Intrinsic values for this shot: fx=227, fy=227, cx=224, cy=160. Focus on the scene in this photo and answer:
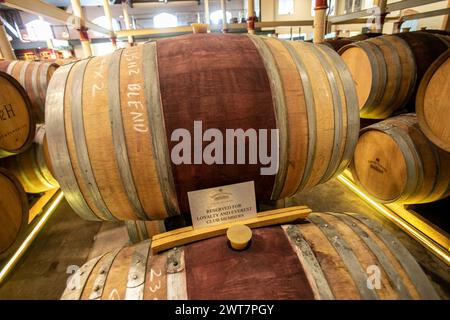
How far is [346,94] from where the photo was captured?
1411mm

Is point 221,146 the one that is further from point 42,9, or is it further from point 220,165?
point 42,9

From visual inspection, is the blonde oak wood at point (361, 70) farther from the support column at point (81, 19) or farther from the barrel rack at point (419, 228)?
the support column at point (81, 19)

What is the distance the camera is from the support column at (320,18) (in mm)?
3146

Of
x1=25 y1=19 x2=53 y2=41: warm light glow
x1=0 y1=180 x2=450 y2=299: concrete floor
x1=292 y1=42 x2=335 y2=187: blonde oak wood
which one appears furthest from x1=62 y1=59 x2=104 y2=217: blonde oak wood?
x1=25 y1=19 x2=53 y2=41: warm light glow

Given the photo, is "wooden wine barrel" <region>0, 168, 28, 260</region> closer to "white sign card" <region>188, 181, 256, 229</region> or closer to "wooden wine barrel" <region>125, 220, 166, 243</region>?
"wooden wine barrel" <region>125, 220, 166, 243</region>

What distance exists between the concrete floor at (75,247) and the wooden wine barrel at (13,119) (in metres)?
1.10

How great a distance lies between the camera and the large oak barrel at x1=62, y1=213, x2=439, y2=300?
95 centimetres

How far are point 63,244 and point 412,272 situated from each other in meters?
3.20

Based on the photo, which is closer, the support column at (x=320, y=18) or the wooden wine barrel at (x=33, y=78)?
the support column at (x=320, y=18)

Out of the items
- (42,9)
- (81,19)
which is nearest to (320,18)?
(42,9)

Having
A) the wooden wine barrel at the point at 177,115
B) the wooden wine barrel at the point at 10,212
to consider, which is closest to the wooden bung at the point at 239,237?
the wooden wine barrel at the point at 177,115

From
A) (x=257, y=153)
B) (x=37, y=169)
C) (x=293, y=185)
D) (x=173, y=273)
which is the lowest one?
(x=37, y=169)
